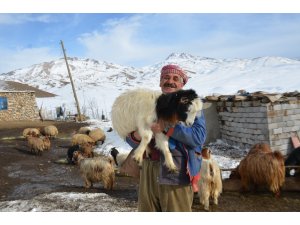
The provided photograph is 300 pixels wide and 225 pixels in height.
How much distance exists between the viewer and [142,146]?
2455 mm

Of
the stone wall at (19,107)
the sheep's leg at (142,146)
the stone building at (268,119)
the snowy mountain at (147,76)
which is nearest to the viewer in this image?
the sheep's leg at (142,146)

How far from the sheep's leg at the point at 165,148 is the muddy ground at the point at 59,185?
2.65m

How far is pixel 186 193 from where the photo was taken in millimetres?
2332

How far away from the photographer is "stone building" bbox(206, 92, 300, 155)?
8.99m

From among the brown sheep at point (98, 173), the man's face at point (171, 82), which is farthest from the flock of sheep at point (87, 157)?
the man's face at point (171, 82)

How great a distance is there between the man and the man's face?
0.33m

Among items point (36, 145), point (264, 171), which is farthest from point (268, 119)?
point (36, 145)

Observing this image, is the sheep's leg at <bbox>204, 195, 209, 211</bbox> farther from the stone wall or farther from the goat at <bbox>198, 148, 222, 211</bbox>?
the stone wall

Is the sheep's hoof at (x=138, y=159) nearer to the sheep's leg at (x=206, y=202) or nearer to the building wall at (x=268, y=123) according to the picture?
the sheep's leg at (x=206, y=202)

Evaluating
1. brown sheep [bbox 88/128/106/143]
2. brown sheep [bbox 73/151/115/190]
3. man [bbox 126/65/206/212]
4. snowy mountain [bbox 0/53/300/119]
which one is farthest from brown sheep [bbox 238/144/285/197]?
snowy mountain [bbox 0/53/300/119]

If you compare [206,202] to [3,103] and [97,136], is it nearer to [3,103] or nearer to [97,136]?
[97,136]

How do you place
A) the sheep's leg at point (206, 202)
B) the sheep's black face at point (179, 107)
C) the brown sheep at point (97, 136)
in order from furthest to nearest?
the brown sheep at point (97, 136), the sheep's leg at point (206, 202), the sheep's black face at point (179, 107)

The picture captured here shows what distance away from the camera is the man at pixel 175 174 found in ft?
7.30

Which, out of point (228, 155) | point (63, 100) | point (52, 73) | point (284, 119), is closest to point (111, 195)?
point (228, 155)
